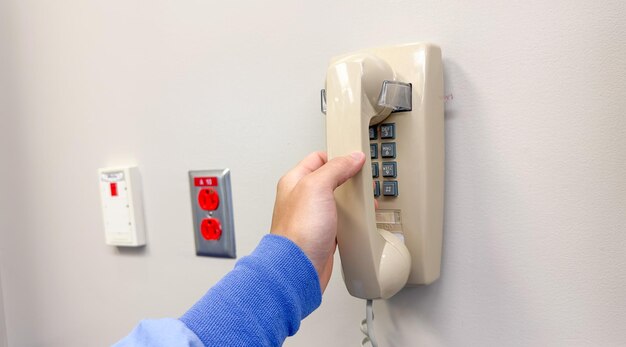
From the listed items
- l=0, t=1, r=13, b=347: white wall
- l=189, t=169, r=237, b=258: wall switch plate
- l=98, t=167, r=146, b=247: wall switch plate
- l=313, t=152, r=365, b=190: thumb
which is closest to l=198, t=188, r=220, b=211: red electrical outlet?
l=189, t=169, r=237, b=258: wall switch plate

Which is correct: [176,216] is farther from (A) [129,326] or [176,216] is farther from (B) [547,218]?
(B) [547,218]

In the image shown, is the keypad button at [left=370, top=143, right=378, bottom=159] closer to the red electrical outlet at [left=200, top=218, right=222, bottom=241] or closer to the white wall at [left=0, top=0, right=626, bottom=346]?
the white wall at [left=0, top=0, right=626, bottom=346]

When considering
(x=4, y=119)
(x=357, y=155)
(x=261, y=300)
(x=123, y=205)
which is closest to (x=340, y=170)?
(x=357, y=155)

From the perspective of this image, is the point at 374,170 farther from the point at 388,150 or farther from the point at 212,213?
the point at 212,213

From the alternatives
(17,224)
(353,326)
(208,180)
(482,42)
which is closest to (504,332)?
(353,326)

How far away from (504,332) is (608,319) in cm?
9

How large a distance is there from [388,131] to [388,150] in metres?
0.02

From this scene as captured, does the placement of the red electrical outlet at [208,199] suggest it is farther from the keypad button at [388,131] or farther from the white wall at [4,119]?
the white wall at [4,119]

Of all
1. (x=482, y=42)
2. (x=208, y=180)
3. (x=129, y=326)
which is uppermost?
(x=482, y=42)

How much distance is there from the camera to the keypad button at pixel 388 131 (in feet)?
1.42

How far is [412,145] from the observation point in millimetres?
425

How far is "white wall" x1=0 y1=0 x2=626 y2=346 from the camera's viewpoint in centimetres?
39

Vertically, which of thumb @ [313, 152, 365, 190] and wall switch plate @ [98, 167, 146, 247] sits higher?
thumb @ [313, 152, 365, 190]

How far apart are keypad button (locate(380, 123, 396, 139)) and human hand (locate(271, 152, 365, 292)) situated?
0.05 meters
